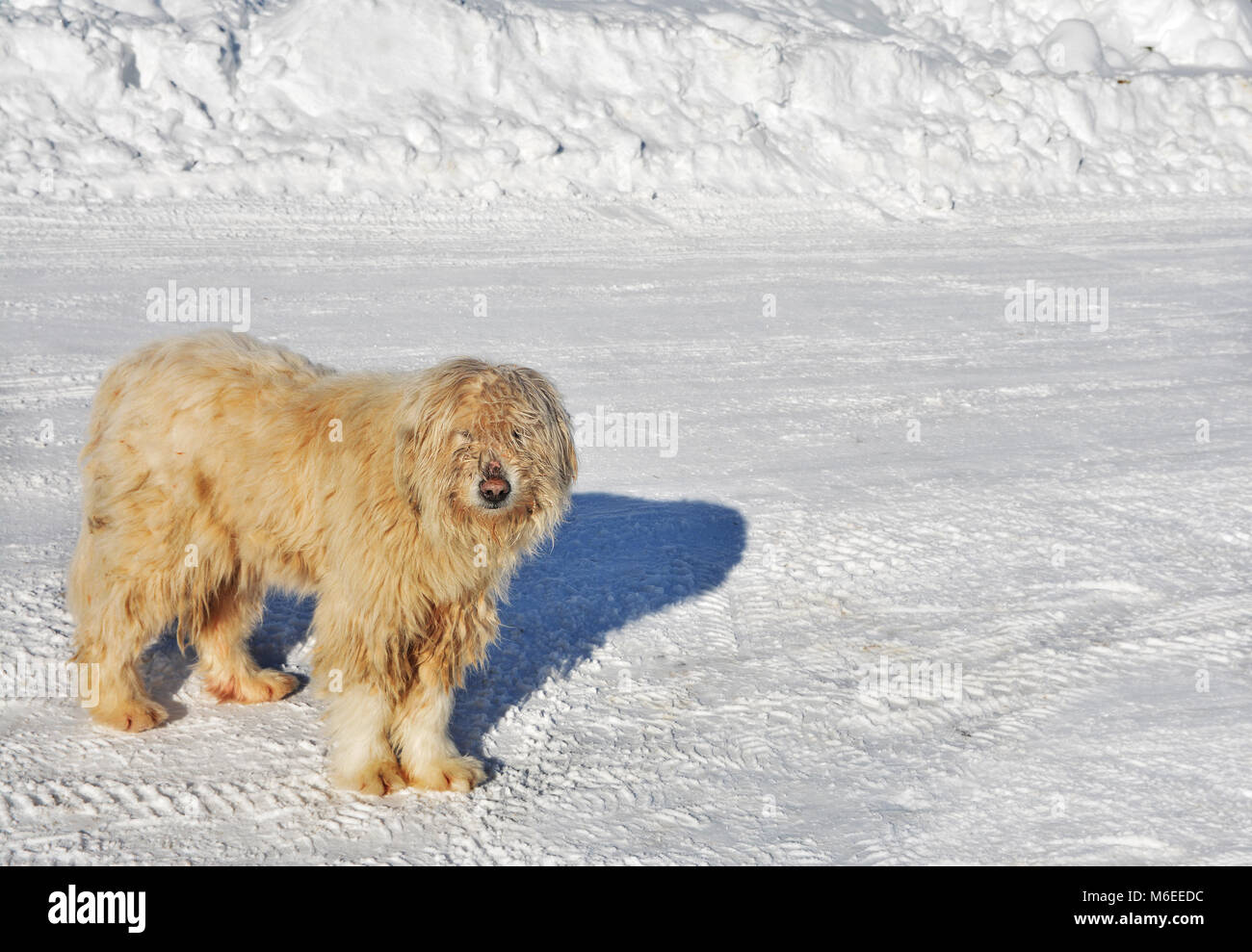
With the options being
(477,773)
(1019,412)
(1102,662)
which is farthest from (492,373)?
(1019,412)

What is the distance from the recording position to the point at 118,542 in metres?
4.50

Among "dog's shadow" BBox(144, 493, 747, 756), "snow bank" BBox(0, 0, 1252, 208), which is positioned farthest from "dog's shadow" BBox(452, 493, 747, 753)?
"snow bank" BBox(0, 0, 1252, 208)

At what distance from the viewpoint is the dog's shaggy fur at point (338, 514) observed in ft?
13.3

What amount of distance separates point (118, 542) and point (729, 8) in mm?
14968

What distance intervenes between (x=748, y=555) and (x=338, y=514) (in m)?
2.83

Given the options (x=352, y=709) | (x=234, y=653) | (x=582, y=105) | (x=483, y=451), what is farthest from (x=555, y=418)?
(x=582, y=105)

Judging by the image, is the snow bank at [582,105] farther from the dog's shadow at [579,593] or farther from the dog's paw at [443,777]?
the dog's paw at [443,777]

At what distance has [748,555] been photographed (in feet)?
21.6

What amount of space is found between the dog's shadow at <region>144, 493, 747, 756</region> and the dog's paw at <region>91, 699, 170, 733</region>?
31cm

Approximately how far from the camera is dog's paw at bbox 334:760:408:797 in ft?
14.4

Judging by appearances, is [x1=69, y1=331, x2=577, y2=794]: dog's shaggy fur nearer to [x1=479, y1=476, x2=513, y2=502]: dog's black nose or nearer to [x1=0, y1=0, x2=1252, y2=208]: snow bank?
[x1=479, y1=476, x2=513, y2=502]: dog's black nose

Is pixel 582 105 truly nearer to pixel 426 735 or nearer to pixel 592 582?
pixel 592 582

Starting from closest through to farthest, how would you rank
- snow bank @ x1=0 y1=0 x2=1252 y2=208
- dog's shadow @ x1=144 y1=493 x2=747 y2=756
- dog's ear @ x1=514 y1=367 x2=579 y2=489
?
dog's ear @ x1=514 y1=367 x2=579 y2=489, dog's shadow @ x1=144 y1=493 x2=747 y2=756, snow bank @ x1=0 y1=0 x2=1252 y2=208

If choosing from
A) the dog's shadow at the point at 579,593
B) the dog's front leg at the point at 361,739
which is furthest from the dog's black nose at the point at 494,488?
the dog's shadow at the point at 579,593
